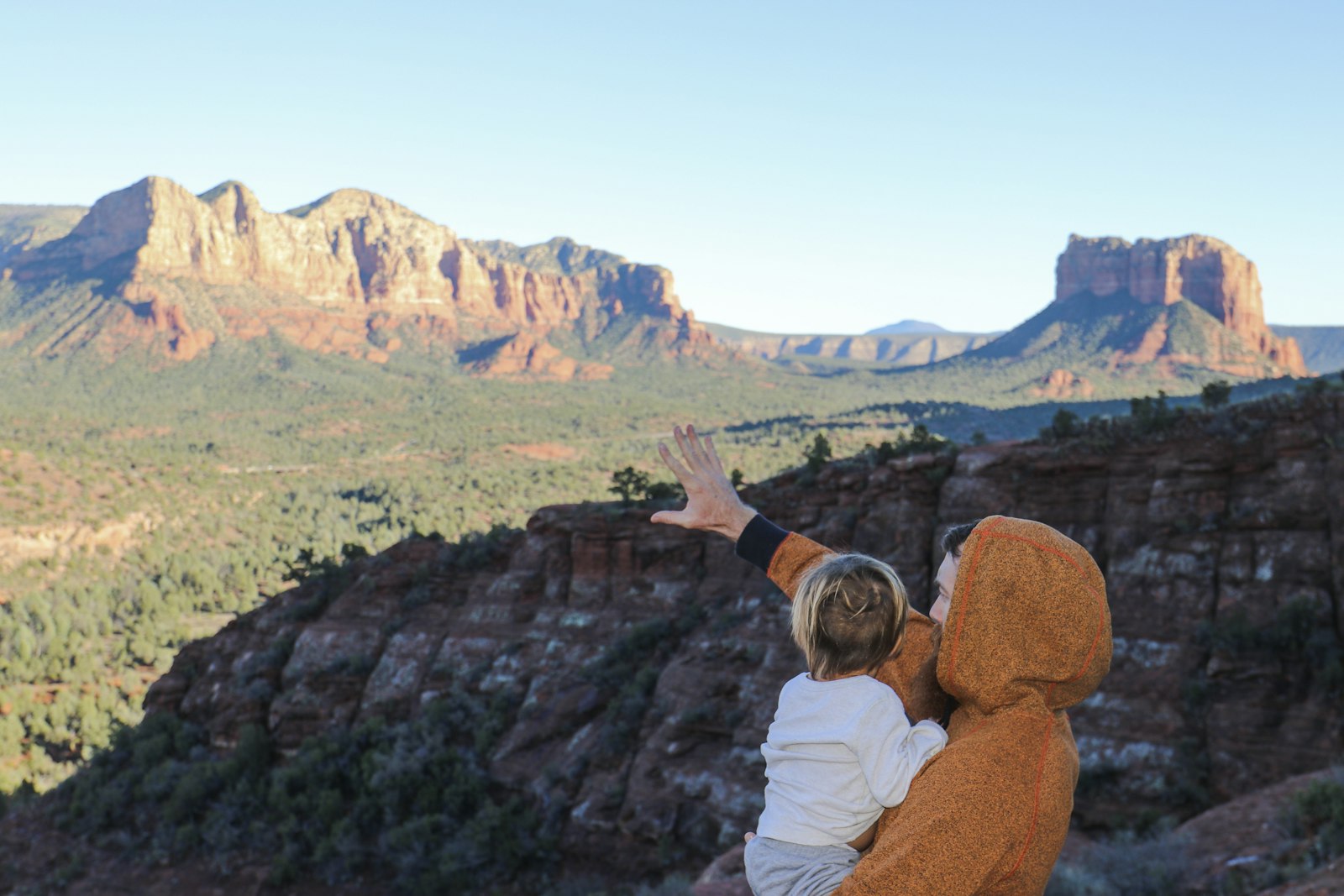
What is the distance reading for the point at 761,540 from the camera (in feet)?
10.2

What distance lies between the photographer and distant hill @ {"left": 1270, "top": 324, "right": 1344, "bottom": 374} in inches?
6786

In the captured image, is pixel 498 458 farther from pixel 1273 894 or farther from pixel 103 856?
pixel 1273 894

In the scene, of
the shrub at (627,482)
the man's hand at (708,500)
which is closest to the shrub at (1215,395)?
the shrub at (627,482)

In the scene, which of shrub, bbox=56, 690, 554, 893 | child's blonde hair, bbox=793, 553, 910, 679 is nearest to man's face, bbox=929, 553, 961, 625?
child's blonde hair, bbox=793, 553, 910, 679

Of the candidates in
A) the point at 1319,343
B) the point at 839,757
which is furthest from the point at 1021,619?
the point at 1319,343

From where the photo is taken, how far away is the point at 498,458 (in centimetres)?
9306

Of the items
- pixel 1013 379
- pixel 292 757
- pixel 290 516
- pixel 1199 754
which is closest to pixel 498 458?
pixel 290 516

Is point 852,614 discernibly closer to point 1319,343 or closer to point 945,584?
point 945,584

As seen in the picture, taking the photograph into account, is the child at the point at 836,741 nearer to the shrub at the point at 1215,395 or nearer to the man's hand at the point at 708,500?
the man's hand at the point at 708,500

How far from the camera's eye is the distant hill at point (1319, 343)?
172375mm

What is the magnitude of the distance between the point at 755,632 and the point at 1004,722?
17.9 m

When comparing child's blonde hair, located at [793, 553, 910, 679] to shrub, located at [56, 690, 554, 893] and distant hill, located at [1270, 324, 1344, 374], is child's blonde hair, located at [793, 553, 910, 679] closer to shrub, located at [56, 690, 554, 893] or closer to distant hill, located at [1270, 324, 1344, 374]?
shrub, located at [56, 690, 554, 893]

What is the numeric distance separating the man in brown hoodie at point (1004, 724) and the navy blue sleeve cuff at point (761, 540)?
924 mm

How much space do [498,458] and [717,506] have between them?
9143 centimetres
